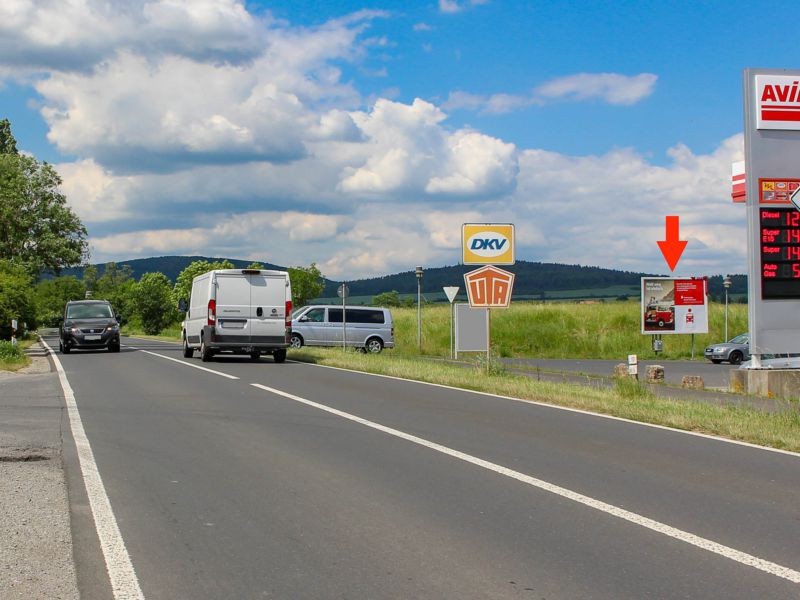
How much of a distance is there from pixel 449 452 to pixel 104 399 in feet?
26.6

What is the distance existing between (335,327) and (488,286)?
20439 mm

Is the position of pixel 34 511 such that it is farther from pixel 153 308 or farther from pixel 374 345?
pixel 153 308

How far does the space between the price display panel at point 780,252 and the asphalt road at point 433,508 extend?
727cm

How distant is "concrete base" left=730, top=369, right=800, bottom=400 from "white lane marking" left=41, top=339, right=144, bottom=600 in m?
13.5

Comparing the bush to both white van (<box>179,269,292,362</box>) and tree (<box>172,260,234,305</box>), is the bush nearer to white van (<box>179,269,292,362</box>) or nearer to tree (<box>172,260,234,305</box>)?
white van (<box>179,269,292,362</box>)

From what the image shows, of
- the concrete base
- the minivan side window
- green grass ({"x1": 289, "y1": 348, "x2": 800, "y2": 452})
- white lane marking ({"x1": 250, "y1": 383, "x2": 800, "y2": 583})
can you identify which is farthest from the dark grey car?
white lane marking ({"x1": 250, "y1": 383, "x2": 800, "y2": 583})

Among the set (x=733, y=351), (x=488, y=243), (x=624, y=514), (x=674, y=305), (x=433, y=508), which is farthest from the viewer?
(x=733, y=351)

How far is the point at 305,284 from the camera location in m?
168

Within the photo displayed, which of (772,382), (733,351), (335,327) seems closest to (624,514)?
(772,382)

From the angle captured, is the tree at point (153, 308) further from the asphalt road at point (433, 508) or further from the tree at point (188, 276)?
the asphalt road at point (433, 508)

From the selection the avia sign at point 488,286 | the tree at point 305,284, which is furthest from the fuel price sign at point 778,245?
the tree at point 305,284

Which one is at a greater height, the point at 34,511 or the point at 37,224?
the point at 37,224

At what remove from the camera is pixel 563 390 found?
56.1 feet

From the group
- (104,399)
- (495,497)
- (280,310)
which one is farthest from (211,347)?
(495,497)
